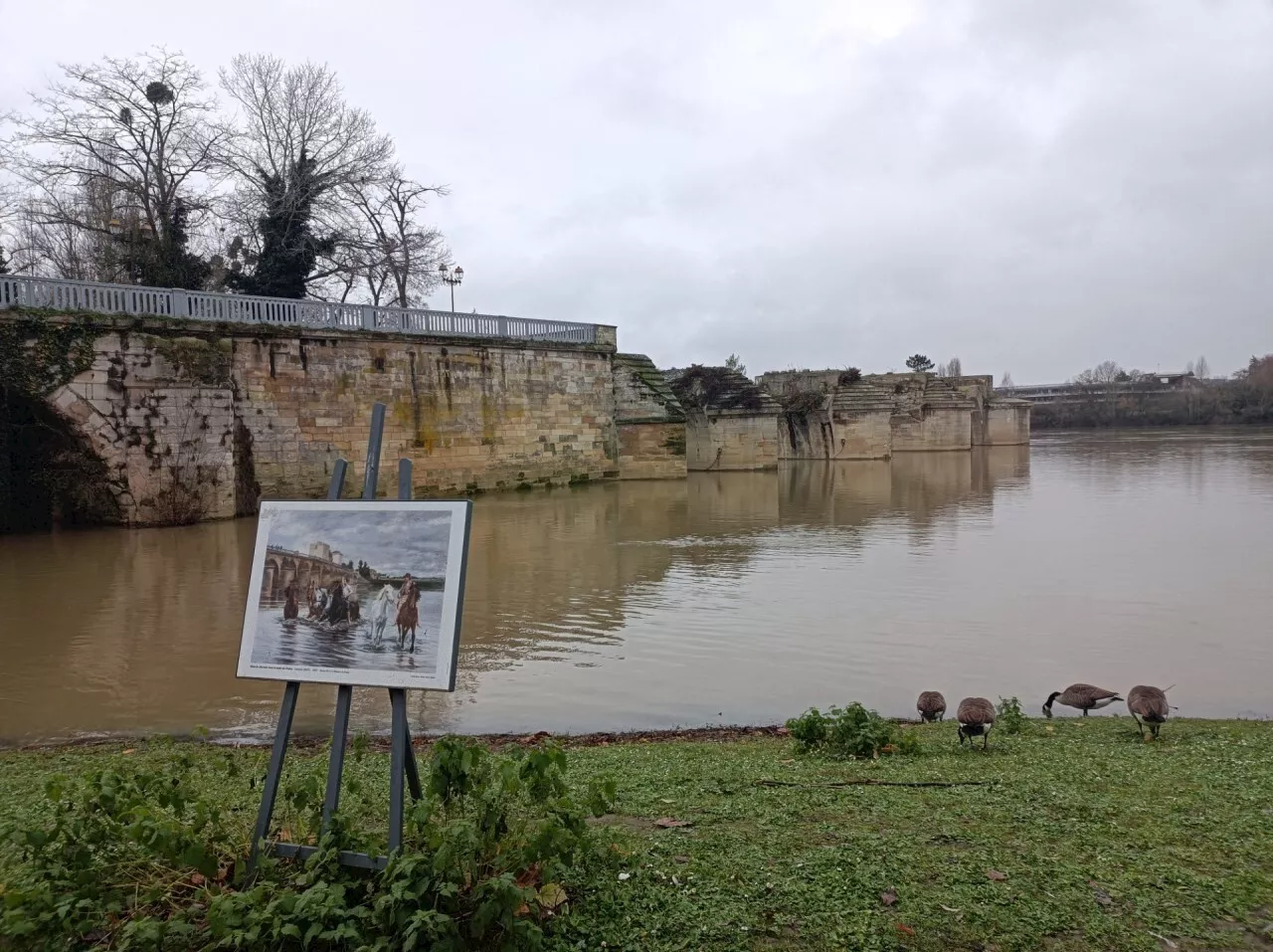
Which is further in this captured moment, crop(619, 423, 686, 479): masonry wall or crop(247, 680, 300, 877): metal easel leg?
crop(619, 423, 686, 479): masonry wall

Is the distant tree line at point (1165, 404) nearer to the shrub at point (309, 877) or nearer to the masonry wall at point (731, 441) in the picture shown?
the masonry wall at point (731, 441)

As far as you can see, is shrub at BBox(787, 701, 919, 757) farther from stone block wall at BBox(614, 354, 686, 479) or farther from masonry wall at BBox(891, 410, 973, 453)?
masonry wall at BBox(891, 410, 973, 453)

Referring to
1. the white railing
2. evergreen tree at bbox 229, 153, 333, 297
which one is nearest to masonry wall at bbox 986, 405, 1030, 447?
the white railing

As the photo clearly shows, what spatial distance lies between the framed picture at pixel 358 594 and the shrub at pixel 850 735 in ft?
8.93

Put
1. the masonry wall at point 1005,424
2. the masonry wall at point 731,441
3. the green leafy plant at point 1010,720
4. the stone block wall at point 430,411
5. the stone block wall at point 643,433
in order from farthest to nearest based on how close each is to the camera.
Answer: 1. the masonry wall at point 1005,424
2. the masonry wall at point 731,441
3. the stone block wall at point 643,433
4. the stone block wall at point 430,411
5. the green leafy plant at point 1010,720

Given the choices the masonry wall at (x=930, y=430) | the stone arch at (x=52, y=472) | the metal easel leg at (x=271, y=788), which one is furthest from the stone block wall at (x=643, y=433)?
the metal easel leg at (x=271, y=788)

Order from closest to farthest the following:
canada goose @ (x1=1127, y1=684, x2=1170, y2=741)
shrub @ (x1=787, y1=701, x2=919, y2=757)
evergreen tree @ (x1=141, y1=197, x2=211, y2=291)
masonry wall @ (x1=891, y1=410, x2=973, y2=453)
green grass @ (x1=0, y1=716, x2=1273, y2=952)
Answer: green grass @ (x1=0, y1=716, x2=1273, y2=952) → shrub @ (x1=787, y1=701, x2=919, y2=757) → canada goose @ (x1=1127, y1=684, x2=1170, y2=741) → evergreen tree @ (x1=141, y1=197, x2=211, y2=291) → masonry wall @ (x1=891, y1=410, x2=973, y2=453)

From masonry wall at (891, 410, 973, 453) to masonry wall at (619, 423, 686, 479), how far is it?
2089 centimetres

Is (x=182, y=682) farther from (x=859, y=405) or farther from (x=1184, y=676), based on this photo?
(x=859, y=405)

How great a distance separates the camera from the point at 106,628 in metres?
9.29

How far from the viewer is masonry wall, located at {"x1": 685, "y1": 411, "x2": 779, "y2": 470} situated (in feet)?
103

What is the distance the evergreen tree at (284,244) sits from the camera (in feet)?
86.7

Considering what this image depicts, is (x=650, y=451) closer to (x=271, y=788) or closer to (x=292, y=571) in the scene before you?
(x=292, y=571)

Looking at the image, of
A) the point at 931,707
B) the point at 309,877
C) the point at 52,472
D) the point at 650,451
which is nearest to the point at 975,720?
the point at 931,707
